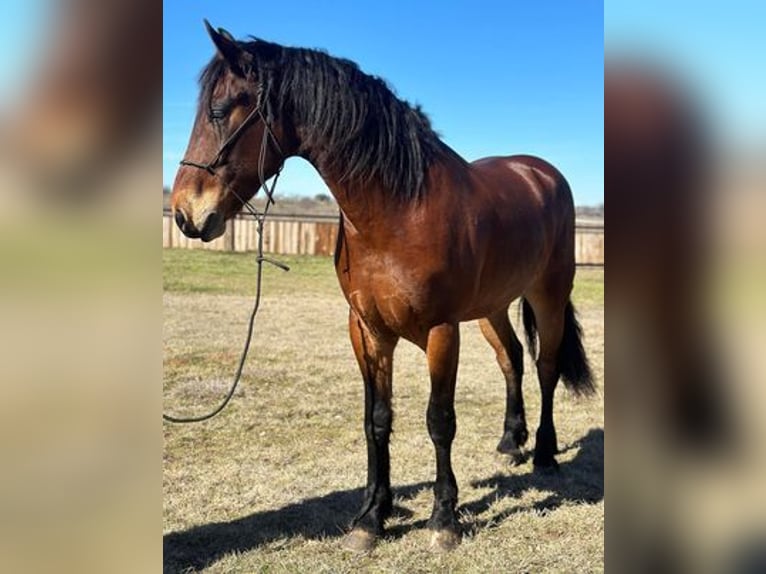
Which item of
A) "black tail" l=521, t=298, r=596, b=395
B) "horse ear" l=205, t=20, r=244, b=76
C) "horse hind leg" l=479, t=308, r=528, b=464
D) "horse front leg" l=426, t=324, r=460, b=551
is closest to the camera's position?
"horse ear" l=205, t=20, r=244, b=76

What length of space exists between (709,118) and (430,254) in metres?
2.02

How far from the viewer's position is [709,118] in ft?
2.66

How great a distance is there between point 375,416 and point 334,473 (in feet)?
2.94

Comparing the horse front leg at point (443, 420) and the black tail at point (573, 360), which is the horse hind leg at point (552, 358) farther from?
the horse front leg at point (443, 420)

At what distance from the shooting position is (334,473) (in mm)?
3908

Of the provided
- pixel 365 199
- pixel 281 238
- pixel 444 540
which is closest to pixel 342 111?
pixel 365 199

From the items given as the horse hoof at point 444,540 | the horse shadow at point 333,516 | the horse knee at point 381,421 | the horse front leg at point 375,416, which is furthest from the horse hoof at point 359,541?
the horse knee at point 381,421

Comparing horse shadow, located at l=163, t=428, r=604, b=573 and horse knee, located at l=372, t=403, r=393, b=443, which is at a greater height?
horse knee, located at l=372, t=403, r=393, b=443

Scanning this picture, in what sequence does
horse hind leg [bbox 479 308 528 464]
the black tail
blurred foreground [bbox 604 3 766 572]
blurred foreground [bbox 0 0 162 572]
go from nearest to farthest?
1. blurred foreground [bbox 604 3 766 572]
2. blurred foreground [bbox 0 0 162 572]
3. horse hind leg [bbox 479 308 528 464]
4. the black tail

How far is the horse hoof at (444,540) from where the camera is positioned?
3.00 meters

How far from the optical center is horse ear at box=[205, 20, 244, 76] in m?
2.44

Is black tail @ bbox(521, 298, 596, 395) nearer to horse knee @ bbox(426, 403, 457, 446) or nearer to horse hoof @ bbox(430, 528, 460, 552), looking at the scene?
horse knee @ bbox(426, 403, 457, 446)

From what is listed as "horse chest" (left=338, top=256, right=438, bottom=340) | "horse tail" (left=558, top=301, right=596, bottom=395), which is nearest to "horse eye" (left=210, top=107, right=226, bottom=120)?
"horse chest" (left=338, top=256, right=438, bottom=340)

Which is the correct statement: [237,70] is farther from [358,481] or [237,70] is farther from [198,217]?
[358,481]
